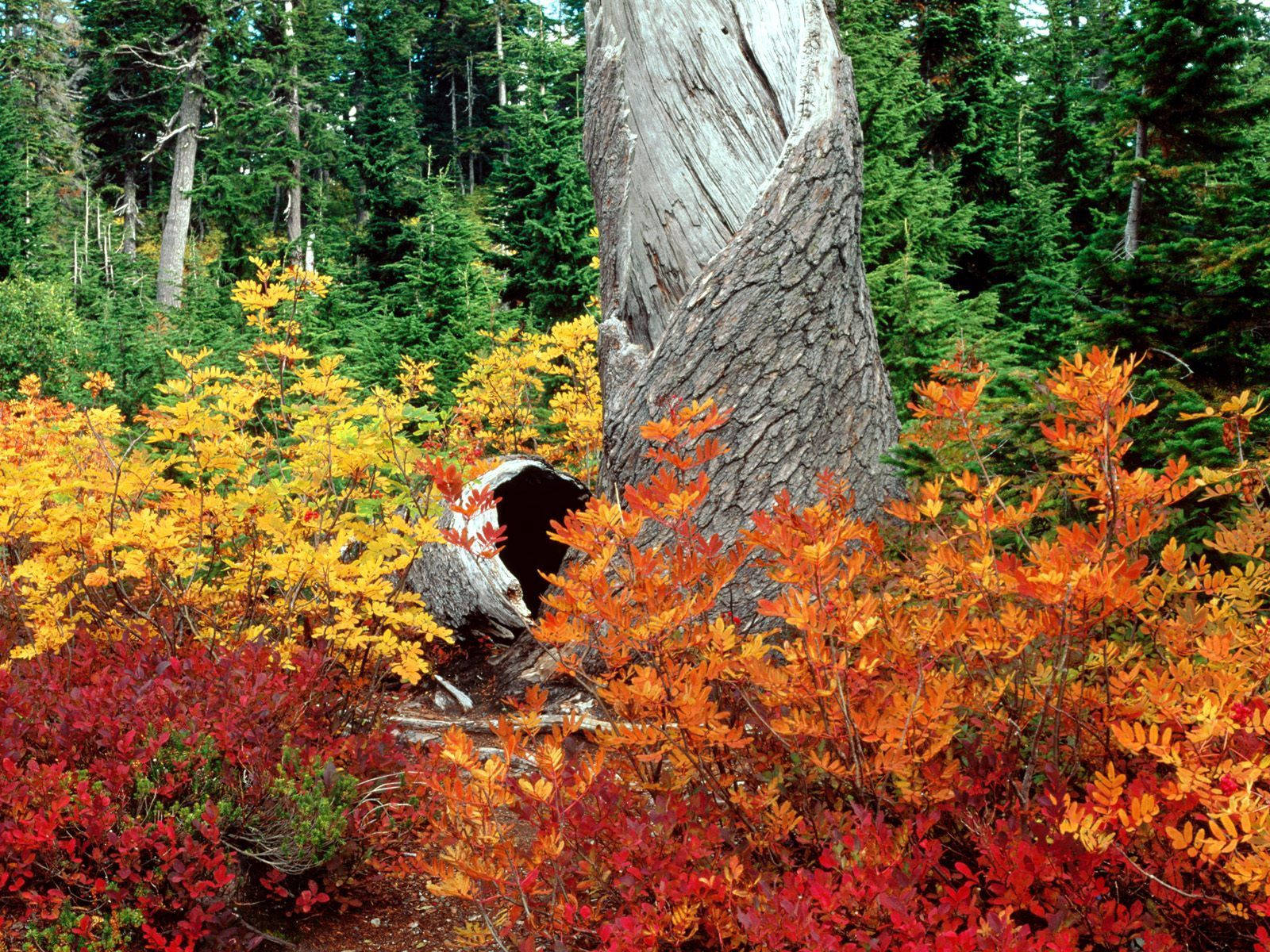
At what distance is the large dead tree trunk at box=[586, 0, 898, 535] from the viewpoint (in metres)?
3.77

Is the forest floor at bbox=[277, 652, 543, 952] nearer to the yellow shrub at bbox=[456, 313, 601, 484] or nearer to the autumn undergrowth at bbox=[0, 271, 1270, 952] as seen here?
the autumn undergrowth at bbox=[0, 271, 1270, 952]

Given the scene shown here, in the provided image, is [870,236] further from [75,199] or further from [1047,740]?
[75,199]

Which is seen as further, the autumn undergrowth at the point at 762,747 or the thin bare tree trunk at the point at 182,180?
the thin bare tree trunk at the point at 182,180

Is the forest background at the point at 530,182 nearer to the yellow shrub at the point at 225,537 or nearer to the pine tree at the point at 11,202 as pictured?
the pine tree at the point at 11,202

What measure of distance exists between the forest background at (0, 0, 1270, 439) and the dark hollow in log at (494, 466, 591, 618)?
6.62ft

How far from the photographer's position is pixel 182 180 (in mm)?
19953

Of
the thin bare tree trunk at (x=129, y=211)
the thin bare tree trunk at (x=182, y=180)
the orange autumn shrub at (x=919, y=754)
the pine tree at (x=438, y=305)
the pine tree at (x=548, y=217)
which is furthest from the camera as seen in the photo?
the thin bare tree trunk at (x=129, y=211)

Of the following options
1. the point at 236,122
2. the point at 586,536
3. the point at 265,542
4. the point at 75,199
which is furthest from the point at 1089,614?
the point at 75,199

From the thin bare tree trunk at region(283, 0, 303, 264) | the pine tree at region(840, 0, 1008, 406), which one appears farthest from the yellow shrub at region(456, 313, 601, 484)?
the thin bare tree trunk at region(283, 0, 303, 264)

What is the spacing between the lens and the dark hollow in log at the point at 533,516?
496 centimetres

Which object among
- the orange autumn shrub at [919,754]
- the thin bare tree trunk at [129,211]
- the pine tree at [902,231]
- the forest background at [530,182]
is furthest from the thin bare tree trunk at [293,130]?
the orange autumn shrub at [919,754]

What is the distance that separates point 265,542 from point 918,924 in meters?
2.77

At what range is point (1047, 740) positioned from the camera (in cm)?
192

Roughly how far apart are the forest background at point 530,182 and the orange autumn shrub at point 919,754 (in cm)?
120
